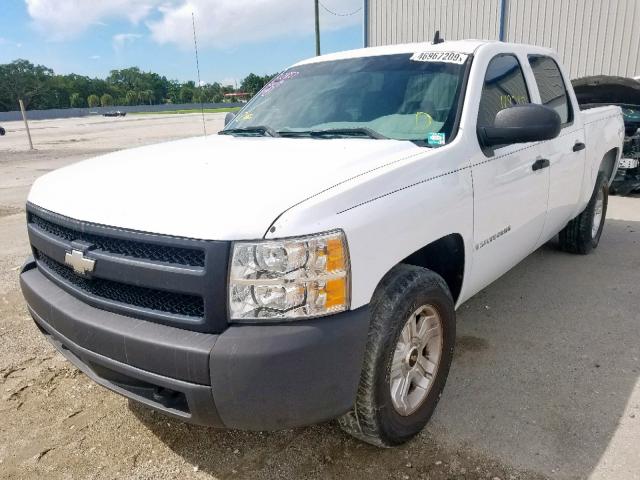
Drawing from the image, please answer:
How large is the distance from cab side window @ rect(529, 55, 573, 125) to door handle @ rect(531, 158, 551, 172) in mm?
526

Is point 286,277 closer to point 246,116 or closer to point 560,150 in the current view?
point 246,116

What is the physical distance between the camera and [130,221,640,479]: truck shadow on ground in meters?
2.40

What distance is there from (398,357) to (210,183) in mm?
1110

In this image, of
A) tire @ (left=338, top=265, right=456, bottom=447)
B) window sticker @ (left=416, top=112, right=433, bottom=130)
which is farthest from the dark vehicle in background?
tire @ (left=338, top=265, right=456, bottom=447)

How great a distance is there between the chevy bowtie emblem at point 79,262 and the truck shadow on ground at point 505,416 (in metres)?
0.98

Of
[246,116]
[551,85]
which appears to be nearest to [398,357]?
[246,116]

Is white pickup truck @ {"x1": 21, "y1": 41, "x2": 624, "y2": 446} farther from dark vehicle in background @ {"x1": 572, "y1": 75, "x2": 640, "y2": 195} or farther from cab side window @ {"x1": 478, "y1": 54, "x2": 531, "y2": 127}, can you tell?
dark vehicle in background @ {"x1": 572, "y1": 75, "x2": 640, "y2": 195}

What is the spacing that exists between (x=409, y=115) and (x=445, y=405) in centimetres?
157

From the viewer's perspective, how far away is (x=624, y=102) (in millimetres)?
7996

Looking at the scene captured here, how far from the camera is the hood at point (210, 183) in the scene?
6.34 feet

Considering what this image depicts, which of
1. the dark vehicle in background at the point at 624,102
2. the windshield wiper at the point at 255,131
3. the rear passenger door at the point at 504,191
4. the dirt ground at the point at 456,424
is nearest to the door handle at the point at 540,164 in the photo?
the rear passenger door at the point at 504,191

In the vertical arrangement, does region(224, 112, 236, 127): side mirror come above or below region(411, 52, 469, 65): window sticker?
below

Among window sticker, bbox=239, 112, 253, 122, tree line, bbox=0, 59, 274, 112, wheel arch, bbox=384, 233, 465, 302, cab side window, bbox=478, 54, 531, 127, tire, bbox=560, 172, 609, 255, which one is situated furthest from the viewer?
tree line, bbox=0, 59, 274, 112

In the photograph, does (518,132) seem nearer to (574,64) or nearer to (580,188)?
(580,188)
